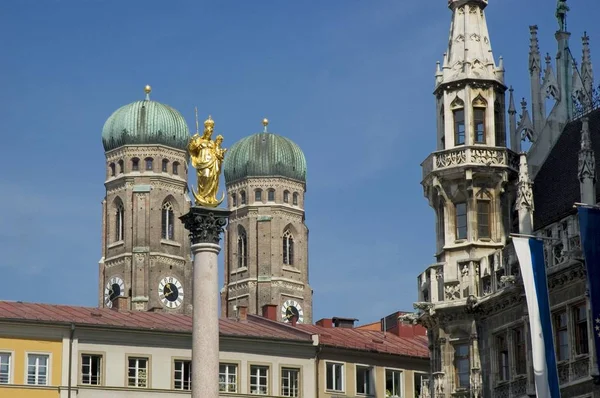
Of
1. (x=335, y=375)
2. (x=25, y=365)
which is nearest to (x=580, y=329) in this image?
(x=335, y=375)

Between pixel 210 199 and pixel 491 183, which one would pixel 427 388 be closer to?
pixel 491 183

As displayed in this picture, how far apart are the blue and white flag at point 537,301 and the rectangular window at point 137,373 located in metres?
31.0

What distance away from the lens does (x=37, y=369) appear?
3521 inches

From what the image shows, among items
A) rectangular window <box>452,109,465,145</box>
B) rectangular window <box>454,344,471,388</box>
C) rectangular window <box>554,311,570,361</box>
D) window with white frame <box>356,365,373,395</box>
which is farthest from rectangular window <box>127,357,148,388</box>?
rectangular window <box>554,311,570,361</box>

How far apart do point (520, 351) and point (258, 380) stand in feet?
87.6

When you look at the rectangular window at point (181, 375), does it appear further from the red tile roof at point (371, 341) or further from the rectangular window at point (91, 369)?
the red tile roof at point (371, 341)

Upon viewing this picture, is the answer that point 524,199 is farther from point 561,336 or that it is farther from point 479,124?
point 479,124

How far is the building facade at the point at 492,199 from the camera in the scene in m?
70.2

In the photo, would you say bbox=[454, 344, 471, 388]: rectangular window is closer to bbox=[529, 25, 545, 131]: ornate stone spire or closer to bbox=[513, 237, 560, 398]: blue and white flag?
bbox=[513, 237, 560, 398]: blue and white flag

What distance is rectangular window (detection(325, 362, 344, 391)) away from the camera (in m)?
96.4

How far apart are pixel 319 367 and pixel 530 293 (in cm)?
3194

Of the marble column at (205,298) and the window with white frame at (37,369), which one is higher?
the window with white frame at (37,369)

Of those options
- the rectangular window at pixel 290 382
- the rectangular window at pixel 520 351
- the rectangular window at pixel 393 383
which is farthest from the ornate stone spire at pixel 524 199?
the rectangular window at pixel 393 383

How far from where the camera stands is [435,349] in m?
75.7
